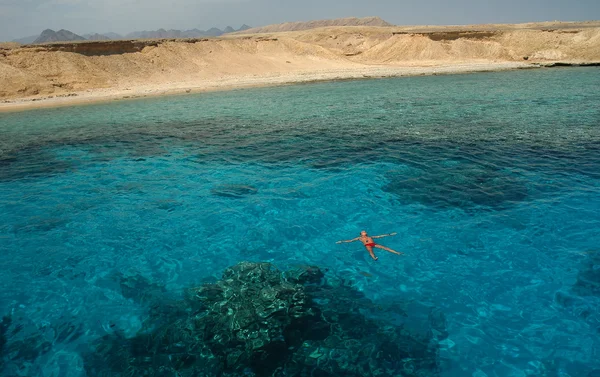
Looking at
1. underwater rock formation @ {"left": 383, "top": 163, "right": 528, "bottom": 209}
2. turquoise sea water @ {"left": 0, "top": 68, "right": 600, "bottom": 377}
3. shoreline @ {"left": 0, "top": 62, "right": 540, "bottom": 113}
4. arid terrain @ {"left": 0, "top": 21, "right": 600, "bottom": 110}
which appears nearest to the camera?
turquoise sea water @ {"left": 0, "top": 68, "right": 600, "bottom": 377}

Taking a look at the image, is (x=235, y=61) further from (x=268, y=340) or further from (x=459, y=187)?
(x=268, y=340)

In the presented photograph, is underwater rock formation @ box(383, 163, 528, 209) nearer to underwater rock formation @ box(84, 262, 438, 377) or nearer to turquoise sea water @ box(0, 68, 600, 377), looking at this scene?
turquoise sea water @ box(0, 68, 600, 377)

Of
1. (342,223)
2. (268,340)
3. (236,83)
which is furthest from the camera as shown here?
(236,83)

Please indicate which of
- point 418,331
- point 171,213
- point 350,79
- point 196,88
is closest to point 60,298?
point 171,213

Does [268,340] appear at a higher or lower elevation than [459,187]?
lower

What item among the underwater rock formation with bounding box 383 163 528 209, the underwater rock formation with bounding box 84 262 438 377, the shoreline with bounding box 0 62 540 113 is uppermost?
the shoreline with bounding box 0 62 540 113

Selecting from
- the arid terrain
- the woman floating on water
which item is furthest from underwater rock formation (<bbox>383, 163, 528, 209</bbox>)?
the arid terrain

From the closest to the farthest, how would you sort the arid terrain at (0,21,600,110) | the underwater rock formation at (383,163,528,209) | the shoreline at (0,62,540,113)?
1. the underwater rock formation at (383,163,528,209)
2. the shoreline at (0,62,540,113)
3. the arid terrain at (0,21,600,110)

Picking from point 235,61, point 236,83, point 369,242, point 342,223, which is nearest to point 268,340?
point 369,242
